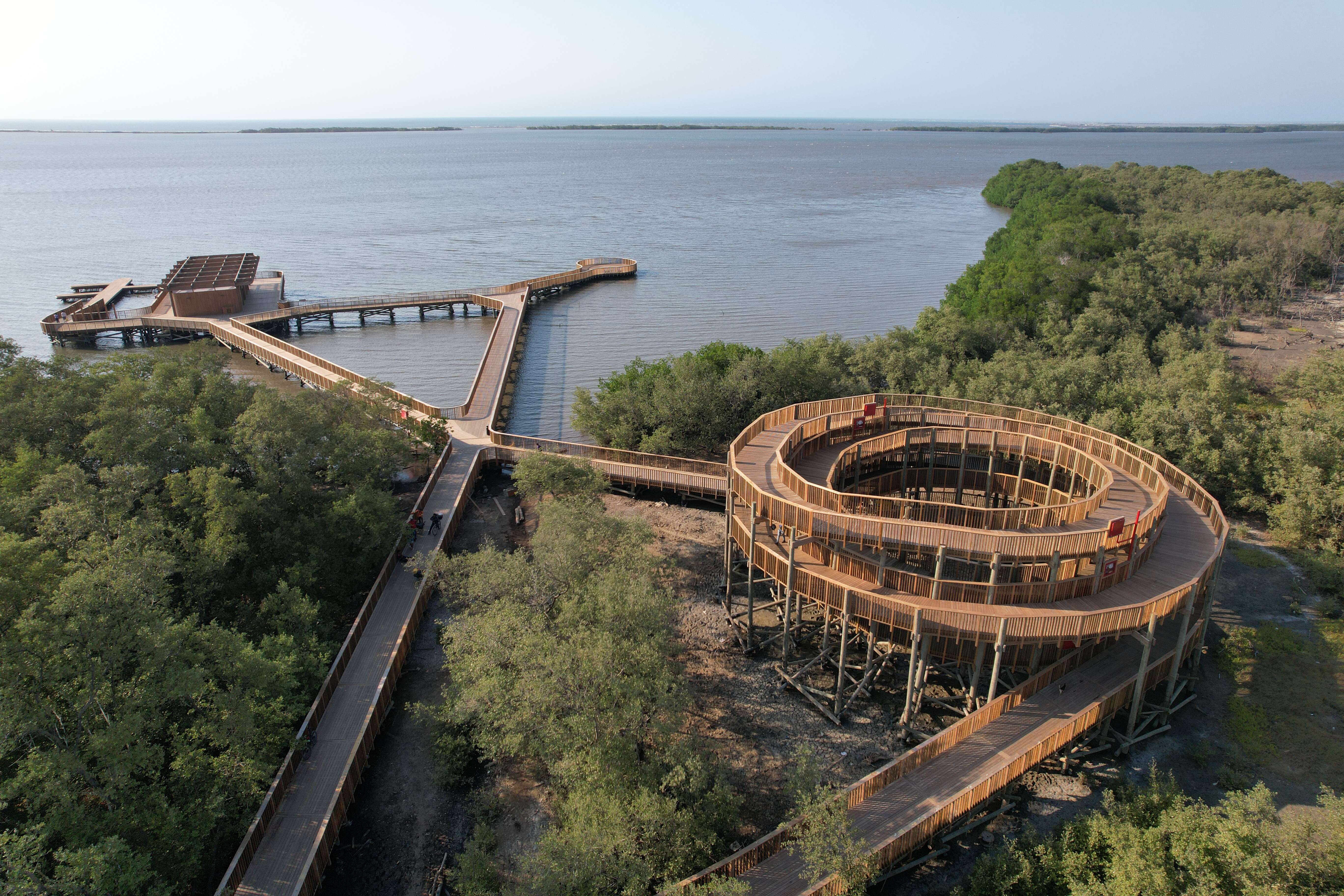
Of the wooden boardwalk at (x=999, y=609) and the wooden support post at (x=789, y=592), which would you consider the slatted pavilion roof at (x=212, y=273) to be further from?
the wooden support post at (x=789, y=592)

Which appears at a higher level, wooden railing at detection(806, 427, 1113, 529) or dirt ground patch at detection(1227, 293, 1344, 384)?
wooden railing at detection(806, 427, 1113, 529)

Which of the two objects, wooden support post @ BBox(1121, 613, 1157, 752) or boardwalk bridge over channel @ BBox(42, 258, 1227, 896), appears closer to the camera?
boardwalk bridge over channel @ BBox(42, 258, 1227, 896)

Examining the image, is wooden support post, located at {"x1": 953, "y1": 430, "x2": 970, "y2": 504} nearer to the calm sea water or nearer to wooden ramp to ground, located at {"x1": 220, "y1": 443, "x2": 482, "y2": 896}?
wooden ramp to ground, located at {"x1": 220, "y1": 443, "x2": 482, "y2": 896}

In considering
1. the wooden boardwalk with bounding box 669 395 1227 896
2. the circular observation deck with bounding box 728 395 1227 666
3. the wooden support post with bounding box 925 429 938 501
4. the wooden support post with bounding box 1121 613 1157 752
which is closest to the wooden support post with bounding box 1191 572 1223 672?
the wooden boardwalk with bounding box 669 395 1227 896

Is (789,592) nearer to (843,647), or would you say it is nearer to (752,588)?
(752,588)

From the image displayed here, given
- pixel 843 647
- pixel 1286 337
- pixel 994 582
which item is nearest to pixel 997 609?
pixel 994 582

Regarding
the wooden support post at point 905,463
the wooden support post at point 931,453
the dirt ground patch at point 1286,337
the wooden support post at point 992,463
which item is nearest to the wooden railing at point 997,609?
the wooden support post at point 992,463

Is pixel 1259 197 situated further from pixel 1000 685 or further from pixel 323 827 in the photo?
pixel 323 827
